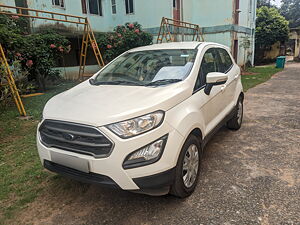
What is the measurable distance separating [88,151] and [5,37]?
4.95m

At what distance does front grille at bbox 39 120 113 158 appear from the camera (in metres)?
2.00

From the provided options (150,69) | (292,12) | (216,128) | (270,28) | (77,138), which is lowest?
(216,128)

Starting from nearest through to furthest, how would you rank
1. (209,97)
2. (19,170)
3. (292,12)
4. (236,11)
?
(209,97), (19,170), (236,11), (292,12)

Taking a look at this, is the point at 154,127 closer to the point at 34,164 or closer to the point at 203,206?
the point at 203,206

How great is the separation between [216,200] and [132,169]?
1.08 m

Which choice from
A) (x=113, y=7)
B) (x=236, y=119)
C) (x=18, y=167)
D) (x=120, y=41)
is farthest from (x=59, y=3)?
(x=236, y=119)

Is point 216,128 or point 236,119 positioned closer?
point 216,128

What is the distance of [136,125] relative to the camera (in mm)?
2053

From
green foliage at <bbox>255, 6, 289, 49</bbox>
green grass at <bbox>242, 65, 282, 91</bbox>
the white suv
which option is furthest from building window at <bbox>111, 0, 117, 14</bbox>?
green foliage at <bbox>255, 6, 289, 49</bbox>

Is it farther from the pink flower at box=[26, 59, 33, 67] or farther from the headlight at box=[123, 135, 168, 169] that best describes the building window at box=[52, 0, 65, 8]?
the headlight at box=[123, 135, 168, 169]

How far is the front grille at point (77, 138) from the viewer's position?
200 centimetres

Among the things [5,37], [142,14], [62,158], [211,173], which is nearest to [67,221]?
[62,158]

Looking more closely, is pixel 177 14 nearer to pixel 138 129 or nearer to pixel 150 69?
pixel 150 69

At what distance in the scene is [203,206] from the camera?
240 cm
